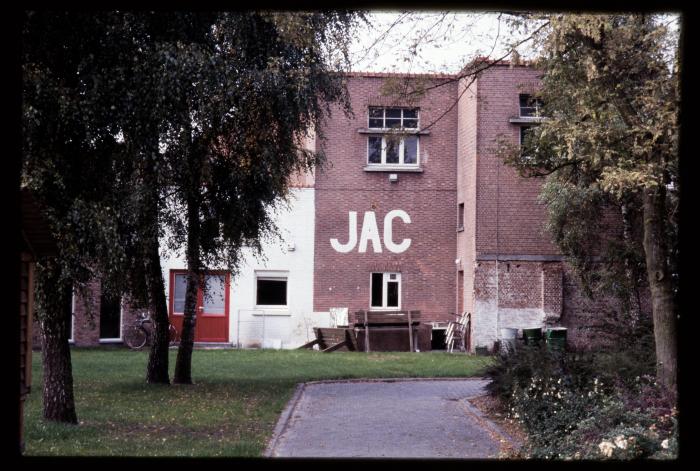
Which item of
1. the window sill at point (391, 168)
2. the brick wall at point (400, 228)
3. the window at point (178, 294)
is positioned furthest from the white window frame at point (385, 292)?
the window at point (178, 294)

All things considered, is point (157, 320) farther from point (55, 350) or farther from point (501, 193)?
point (501, 193)

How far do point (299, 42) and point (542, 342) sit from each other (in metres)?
6.14

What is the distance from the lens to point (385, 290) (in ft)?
99.8

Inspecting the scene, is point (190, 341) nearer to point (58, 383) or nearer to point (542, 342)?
point (58, 383)

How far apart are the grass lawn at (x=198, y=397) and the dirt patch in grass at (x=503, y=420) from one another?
59 cm

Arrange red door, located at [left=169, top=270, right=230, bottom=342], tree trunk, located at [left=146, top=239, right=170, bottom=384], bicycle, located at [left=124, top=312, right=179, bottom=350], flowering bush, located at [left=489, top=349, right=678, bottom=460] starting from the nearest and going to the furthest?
flowering bush, located at [left=489, top=349, right=678, bottom=460] < tree trunk, located at [left=146, top=239, right=170, bottom=384] < bicycle, located at [left=124, top=312, right=179, bottom=350] < red door, located at [left=169, top=270, right=230, bottom=342]

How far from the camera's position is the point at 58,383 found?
1281cm

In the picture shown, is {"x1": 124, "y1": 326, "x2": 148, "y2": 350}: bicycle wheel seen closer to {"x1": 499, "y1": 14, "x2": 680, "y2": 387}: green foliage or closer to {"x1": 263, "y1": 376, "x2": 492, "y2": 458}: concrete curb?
{"x1": 263, "y1": 376, "x2": 492, "y2": 458}: concrete curb

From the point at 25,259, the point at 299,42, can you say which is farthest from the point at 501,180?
the point at 25,259

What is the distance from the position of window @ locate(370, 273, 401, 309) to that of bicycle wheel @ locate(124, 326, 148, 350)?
741 cm

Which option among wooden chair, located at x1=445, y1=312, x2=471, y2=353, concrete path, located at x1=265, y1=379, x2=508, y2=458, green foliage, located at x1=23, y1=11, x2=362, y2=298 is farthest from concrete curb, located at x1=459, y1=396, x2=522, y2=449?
wooden chair, located at x1=445, y1=312, x2=471, y2=353

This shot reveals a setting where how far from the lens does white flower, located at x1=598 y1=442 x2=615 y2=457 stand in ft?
29.2

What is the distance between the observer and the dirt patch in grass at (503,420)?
11.1m

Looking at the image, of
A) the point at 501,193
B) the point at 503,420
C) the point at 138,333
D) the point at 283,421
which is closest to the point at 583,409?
the point at 503,420
